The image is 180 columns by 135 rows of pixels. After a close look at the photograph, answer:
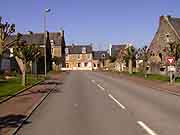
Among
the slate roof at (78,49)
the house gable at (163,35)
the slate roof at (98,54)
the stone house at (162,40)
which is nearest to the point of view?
the stone house at (162,40)

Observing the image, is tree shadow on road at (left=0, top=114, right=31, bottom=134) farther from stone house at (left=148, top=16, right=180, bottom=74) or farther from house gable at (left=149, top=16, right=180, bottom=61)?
house gable at (left=149, top=16, right=180, bottom=61)

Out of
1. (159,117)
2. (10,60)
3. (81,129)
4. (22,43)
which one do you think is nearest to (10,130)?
(81,129)

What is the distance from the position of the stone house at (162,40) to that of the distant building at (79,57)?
8258 centimetres

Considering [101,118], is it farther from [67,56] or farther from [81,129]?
[67,56]

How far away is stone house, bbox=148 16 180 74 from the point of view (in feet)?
201

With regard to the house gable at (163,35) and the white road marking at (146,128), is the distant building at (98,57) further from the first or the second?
the white road marking at (146,128)

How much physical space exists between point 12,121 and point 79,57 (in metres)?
140

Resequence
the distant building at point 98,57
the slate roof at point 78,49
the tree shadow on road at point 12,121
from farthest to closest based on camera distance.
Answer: the slate roof at point 78,49 < the distant building at point 98,57 < the tree shadow on road at point 12,121

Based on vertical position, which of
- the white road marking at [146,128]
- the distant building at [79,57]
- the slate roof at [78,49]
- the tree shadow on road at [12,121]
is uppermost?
the slate roof at [78,49]

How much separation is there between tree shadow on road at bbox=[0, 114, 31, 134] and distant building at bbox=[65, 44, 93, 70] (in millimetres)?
137861

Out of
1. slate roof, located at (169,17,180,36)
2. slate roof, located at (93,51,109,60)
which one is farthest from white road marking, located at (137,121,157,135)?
slate roof, located at (93,51,109,60)

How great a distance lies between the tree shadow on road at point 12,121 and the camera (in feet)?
39.5

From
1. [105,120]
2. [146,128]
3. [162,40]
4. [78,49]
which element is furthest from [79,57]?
[146,128]

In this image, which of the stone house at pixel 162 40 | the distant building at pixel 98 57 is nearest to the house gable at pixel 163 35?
the stone house at pixel 162 40
